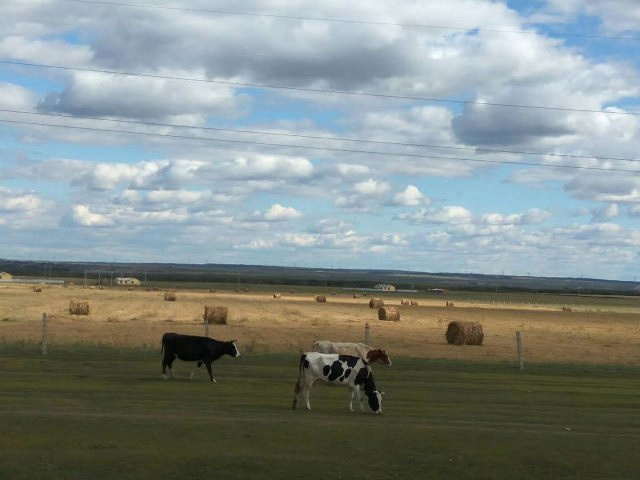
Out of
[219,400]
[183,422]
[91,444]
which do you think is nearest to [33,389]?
[219,400]

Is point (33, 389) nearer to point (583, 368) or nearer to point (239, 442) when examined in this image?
point (239, 442)

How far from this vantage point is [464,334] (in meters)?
47.4

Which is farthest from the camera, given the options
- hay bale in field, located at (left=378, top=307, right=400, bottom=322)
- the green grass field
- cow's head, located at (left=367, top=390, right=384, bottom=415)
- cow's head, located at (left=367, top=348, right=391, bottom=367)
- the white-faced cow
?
hay bale in field, located at (left=378, top=307, right=400, bottom=322)

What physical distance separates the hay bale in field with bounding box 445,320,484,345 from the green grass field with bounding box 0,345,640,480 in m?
19.0

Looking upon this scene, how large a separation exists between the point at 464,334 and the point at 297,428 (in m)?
31.5

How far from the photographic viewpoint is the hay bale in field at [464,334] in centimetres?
4747

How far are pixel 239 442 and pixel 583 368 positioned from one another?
69.3 feet

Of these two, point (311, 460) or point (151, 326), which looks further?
point (151, 326)

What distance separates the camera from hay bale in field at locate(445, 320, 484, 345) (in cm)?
4747

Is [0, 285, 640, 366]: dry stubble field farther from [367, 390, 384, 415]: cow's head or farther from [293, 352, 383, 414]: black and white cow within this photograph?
[367, 390, 384, 415]: cow's head

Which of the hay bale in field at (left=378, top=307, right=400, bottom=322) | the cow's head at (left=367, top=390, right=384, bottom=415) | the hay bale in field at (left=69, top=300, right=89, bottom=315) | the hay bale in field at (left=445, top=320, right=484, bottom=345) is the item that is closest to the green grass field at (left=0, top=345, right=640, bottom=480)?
the cow's head at (left=367, top=390, right=384, bottom=415)

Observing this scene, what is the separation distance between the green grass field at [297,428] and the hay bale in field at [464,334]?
18962 mm

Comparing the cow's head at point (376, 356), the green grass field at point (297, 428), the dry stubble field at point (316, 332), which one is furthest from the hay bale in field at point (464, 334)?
the cow's head at point (376, 356)

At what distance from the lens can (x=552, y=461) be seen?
14664mm
